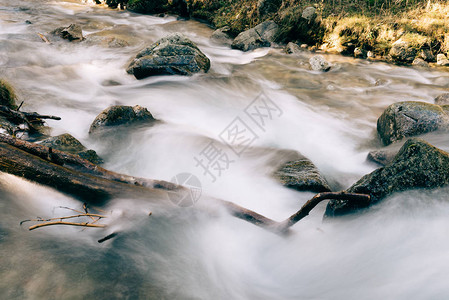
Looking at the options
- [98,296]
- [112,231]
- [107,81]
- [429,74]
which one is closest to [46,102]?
[107,81]

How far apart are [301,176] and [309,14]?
352 inches

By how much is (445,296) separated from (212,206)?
6.22 feet

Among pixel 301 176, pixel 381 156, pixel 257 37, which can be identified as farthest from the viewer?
pixel 257 37

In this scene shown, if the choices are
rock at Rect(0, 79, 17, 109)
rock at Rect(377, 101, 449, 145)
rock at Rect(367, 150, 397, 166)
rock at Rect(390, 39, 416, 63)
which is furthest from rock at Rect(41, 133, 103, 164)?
rock at Rect(390, 39, 416, 63)

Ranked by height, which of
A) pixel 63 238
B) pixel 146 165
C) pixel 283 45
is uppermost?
pixel 283 45

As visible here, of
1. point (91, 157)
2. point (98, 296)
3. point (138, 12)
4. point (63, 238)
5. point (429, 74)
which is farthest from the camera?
point (138, 12)

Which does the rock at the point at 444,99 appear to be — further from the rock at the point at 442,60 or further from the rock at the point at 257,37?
the rock at the point at 257,37

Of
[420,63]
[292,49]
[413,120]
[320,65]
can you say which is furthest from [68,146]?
[420,63]

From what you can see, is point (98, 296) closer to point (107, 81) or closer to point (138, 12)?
point (107, 81)

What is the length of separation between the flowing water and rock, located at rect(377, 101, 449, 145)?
0.88 feet

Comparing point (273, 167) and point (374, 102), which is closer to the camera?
point (273, 167)

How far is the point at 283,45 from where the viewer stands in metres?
11.1

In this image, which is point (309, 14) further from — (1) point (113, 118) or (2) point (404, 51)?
(1) point (113, 118)

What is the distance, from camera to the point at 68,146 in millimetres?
3781
